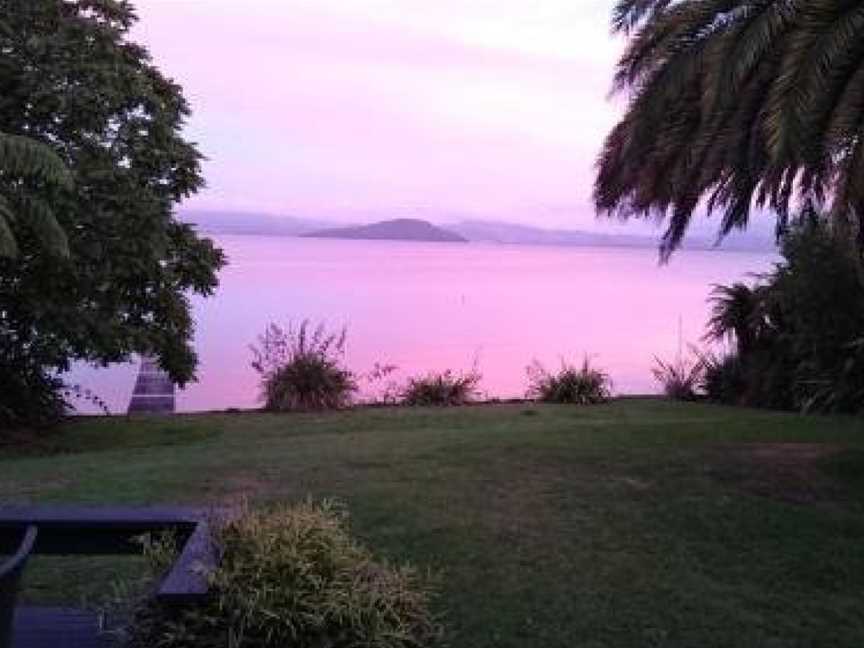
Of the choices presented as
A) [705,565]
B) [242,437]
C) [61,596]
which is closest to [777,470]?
[705,565]

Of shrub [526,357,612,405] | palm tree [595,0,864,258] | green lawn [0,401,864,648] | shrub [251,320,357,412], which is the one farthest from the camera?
shrub [526,357,612,405]

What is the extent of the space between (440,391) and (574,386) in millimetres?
2417

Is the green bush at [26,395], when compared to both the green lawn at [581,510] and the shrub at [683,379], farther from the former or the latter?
the shrub at [683,379]

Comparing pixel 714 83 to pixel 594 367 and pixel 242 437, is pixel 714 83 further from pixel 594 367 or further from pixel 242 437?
pixel 594 367

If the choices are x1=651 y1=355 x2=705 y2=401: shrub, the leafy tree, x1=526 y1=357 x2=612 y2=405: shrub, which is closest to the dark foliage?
x1=651 y1=355 x2=705 y2=401: shrub

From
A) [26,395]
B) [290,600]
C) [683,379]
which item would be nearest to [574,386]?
[683,379]

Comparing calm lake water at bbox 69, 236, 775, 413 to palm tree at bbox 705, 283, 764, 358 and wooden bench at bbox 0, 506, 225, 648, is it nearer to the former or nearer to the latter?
palm tree at bbox 705, 283, 764, 358

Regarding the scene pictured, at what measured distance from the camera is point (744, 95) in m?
9.83

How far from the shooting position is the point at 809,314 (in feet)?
63.8

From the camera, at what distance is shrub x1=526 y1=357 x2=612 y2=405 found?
71.3 feet

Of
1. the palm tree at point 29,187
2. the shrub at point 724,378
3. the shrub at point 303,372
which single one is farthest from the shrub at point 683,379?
the palm tree at point 29,187

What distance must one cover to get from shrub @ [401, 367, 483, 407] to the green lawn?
6.32 m

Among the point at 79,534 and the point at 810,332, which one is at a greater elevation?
the point at 810,332

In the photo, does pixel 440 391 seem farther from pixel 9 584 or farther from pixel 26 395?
pixel 9 584
